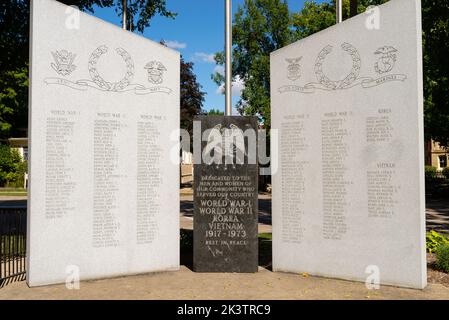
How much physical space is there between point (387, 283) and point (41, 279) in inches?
258

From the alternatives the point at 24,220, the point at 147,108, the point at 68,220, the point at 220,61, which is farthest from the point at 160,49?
the point at 220,61

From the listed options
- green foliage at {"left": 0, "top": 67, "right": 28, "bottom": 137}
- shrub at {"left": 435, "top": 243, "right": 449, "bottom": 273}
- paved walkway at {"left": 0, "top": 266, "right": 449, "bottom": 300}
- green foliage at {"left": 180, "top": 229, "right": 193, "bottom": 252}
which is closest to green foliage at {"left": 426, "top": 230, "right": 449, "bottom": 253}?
shrub at {"left": 435, "top": 243, "right": 449, "bottom": 273}

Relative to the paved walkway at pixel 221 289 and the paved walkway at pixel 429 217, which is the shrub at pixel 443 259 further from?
the paved walkway at pixel 429 217

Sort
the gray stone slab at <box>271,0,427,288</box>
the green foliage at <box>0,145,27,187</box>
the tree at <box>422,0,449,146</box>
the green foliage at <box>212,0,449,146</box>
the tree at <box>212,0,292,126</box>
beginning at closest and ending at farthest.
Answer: the gray stone slab at <box>271,0,427,288</box>
the tree at <box>422,0,449,146</box>
the green foliage at <box>212,0,449,146</box>
the tree at <box>212,0,292,126</box>
the green foliage at <box>0,145,27,187</box>

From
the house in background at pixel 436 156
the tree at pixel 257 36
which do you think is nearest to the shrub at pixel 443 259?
the tree at pixel 257 36

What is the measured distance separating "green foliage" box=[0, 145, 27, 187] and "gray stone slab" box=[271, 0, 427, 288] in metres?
36.4

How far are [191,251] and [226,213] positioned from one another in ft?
9.56

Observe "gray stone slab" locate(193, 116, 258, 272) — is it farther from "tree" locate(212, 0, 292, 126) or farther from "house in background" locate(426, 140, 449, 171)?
"house in background" locate(426, 140, 449, 171)

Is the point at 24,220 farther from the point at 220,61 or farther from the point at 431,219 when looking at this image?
the point at 220,61

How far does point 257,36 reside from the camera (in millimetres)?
34156

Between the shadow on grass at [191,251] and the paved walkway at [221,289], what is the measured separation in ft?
3.74

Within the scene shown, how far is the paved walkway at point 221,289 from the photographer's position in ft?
Result: 22.4

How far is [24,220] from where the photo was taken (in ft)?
27.2

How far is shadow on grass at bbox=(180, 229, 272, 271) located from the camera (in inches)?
378
